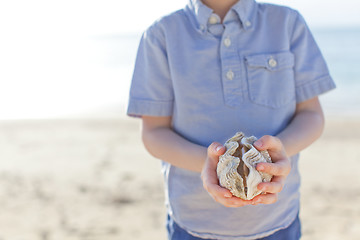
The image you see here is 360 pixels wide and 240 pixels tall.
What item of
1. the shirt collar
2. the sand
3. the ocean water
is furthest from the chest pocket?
the ocean water

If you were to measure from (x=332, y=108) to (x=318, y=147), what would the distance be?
11.9 ft

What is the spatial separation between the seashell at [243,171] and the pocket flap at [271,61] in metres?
0.45

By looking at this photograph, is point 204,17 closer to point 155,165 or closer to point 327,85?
point 327,85

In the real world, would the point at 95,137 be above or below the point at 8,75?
above

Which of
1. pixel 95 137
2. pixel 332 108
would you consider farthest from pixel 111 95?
pixel 332 108

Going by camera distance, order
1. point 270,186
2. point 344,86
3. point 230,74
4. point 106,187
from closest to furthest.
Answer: point 270,186 → point 230,74 → point 106,187 → point 344,86

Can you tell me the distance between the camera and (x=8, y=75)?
47.6ft

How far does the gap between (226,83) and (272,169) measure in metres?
0.49

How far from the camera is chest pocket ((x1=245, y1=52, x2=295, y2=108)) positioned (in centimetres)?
160

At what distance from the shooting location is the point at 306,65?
167 centimetres

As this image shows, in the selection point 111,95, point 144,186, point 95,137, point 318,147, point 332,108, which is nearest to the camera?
point 144,186

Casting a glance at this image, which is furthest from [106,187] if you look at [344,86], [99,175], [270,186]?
[344,86]

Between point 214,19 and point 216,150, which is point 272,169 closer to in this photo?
point 216,150

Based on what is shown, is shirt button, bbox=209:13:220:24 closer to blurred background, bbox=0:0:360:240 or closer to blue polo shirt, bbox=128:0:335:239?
blue polo shirt, bbox=128:0:335:239
